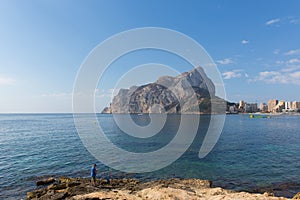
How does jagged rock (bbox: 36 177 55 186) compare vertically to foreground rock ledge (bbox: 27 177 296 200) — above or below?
below

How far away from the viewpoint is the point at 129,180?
82.1 ft

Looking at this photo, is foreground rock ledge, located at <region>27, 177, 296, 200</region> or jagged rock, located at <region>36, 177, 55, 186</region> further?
jagged rock, located at <region>36, 177, 55, 186</region>

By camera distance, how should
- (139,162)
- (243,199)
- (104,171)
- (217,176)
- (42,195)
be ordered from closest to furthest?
(243,199) → (42,195) → (217,176) → (104,171) → (139,162)

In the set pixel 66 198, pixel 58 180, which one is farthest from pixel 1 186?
pixel 66 198

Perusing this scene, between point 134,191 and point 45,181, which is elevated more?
point 134,191

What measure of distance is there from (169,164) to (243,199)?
1915 cm

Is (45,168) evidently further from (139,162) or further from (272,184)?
(272,184)

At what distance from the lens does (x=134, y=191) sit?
20.2 m

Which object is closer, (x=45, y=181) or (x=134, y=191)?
(x=134, y=191)

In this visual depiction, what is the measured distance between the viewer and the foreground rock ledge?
17.0m

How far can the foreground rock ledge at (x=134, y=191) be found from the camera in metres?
17.0

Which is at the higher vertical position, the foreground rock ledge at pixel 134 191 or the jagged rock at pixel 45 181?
the foreground rock ledge at pixel 134 191

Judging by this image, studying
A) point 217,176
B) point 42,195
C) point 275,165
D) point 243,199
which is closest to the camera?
point 243,199

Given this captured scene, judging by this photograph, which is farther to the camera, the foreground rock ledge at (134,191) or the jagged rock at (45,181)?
the jagged rock at (45,181)
